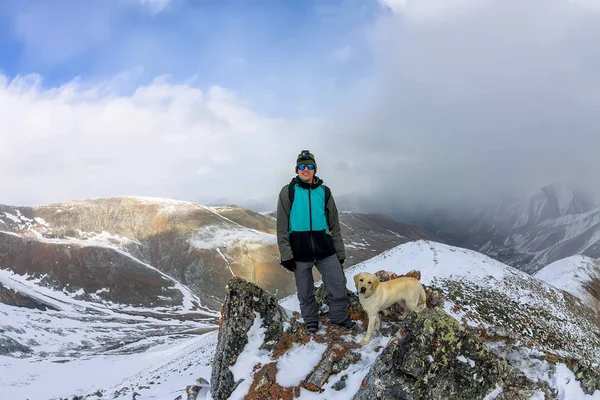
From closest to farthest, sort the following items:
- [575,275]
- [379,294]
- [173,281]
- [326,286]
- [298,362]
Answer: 1. [298,362]
2. [379,294]
3. [326,286]
4. [575,275]
5. [173,281]

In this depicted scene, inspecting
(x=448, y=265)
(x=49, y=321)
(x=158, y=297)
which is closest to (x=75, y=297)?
(x=158, y=297)

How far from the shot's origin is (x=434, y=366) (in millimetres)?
7570

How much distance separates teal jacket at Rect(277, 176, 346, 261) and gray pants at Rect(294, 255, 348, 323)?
41 centimetres

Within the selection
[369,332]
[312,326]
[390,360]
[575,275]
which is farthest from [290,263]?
[575,275]

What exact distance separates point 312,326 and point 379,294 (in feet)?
7.37

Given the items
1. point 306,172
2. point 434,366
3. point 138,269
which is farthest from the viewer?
point 138,269

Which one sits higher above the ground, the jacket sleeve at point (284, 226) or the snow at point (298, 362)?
the jacket sleeve at point (284, 226)

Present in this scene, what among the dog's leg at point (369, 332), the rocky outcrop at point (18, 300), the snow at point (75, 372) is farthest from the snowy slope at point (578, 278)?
the rocky outcrop at point (18, 300)

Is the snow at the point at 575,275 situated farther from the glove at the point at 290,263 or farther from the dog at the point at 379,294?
the glove at the point at 290,263

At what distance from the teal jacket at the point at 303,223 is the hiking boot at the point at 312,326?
6.77 ft

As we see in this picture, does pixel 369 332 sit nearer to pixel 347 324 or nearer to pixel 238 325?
pixel 347 324

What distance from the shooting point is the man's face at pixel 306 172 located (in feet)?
33.2

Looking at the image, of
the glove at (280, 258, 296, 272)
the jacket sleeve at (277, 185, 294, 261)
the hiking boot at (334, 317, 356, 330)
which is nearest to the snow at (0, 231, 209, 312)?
the hiking boot at (334, 317, 356, 330)

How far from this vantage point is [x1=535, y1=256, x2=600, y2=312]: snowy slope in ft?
126
